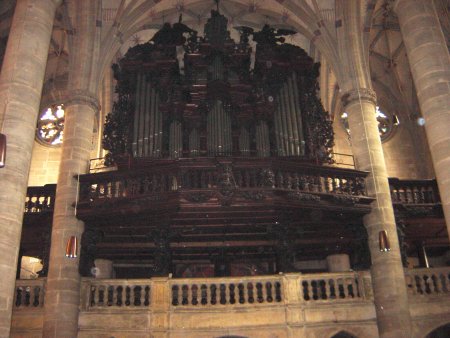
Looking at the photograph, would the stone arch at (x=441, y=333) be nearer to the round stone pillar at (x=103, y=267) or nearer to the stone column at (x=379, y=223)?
the stone column at (x=379, y=223)

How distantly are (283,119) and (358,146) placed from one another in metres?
2.59

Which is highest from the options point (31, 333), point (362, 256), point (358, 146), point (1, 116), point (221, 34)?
point (221, 34)

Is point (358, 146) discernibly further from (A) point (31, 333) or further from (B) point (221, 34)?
(A) point (31, 333)

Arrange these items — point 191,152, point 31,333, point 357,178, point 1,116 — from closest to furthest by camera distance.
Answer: point 1,116 → point 31,333 → point 357,178 → point 191,152

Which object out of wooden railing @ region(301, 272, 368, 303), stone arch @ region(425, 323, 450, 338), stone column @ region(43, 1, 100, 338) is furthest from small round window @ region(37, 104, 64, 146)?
stone arch @ region(425, 323, 450, 338)

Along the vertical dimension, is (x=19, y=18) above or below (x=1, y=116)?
above

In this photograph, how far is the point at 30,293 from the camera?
14461mm

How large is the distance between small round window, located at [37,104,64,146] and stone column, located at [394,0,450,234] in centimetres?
1431

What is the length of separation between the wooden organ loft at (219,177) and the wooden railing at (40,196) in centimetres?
6

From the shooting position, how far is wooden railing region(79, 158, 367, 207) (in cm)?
1401

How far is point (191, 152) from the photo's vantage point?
16.5m

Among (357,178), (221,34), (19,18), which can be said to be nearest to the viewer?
(19,18)

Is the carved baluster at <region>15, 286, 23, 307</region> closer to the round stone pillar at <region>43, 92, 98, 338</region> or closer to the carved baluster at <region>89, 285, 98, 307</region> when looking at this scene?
the round stone pillar at <region>43, 92, 98, 338</region>

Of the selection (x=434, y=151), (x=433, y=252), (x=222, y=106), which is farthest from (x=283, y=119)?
(x=433, y=252)
